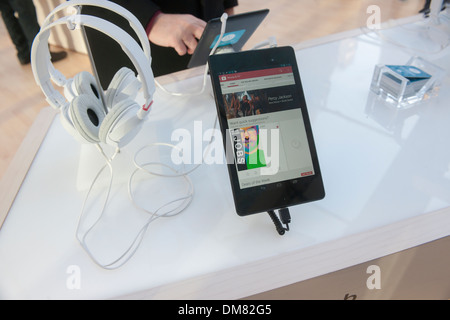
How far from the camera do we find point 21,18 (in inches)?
84.2

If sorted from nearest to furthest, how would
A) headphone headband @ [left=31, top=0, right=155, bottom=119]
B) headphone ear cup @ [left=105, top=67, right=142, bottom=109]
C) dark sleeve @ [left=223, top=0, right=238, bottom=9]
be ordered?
1. headphone headband @ [left=31, top=0, right=155, bottom=119]
2. headphone ear cup @ [left=105, top=67, right=142, bottom=109]
3. dark sleeve @ [left=223, top=0, right=238, bottom=9]

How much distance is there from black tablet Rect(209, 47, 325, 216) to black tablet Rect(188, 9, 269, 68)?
0.17 meters

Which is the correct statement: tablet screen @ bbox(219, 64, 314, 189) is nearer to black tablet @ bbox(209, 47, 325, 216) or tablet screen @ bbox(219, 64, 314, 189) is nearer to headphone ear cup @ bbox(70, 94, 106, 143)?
black tablet @ bbox(209, 47, 325, 216)

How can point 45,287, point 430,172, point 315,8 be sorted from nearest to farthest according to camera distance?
1. point 45,287
2. point 430,172
3. point 315,8

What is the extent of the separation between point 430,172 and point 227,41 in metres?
0.48

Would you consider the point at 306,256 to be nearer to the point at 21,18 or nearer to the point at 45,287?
the point at 45,287

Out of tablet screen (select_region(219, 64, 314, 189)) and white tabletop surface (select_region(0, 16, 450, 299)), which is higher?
tablet screen (select_region(219, 64, 314, 189))

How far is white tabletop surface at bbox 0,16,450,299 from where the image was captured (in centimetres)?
52

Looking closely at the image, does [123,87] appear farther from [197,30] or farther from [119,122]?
[197,30]

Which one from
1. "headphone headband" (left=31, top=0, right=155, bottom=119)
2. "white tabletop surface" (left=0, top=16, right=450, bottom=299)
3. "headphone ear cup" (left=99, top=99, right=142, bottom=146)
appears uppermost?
"headphone headband" (left=31, top=0, right=155, bottom=119)

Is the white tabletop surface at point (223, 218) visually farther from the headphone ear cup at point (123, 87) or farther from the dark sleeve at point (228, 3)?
the dark sleeve at point (228, 3)

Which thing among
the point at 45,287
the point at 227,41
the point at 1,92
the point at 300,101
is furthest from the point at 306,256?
the point at 1,92

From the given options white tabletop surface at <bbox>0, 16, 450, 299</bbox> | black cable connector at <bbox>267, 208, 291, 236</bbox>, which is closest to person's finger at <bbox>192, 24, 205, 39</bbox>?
white tabletop surface at <bbox>0, 16, 450, 299</bbox>

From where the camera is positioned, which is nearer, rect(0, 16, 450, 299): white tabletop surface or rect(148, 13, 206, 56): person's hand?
rect(0, 16, 450, 299): white tabletop surface
